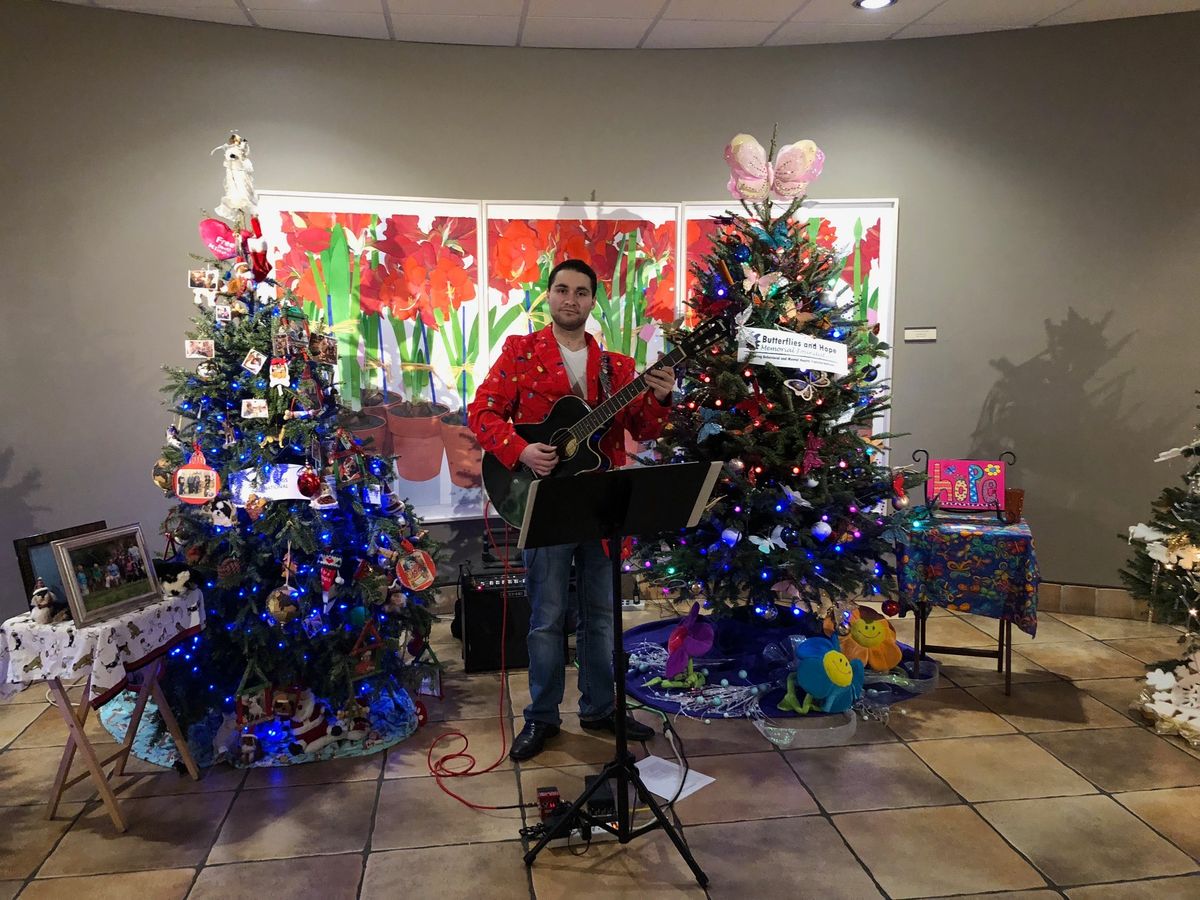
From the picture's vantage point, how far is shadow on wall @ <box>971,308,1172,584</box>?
4.25 m

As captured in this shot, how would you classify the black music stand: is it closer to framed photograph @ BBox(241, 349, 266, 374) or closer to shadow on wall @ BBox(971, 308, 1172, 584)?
framed photograph @ BBox(241, 349, 266, 374)

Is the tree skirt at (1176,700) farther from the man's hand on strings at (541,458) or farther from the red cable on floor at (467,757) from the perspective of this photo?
the man's hand on strings at (541,458)

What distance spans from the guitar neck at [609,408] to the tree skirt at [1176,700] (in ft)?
7.61

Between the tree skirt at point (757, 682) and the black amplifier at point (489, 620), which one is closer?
the tree skirt at point (757, 682)

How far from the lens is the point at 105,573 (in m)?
2.45

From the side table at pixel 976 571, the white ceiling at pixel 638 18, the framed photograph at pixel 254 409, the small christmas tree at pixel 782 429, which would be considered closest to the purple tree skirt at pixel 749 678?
the small christmas tree at pixel 782 429

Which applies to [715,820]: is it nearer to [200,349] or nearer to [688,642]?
[688,642]

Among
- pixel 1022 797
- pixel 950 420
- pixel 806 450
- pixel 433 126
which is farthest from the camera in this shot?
pixel 950 420

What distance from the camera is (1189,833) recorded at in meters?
2.36

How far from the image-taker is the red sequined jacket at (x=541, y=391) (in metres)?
2.72

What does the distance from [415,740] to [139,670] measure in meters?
0.97

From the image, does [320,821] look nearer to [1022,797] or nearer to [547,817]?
[547,817]

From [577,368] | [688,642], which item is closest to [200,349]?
[577,368]

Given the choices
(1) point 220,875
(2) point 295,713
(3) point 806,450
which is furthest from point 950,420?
(1) point 220,875
